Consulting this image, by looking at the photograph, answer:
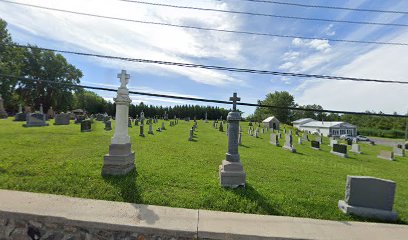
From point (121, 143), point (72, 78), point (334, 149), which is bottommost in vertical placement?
point (334, 149)

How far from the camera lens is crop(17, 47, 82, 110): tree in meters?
50.2

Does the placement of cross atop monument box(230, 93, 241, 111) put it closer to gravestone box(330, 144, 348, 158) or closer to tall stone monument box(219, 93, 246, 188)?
tall stone monument box(219, 93, 246, 188)

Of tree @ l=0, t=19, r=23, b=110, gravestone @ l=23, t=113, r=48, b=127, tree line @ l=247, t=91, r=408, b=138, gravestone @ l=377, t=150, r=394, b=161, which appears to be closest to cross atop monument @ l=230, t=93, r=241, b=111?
gravestone @ l=377, t=150, r=394, b=161

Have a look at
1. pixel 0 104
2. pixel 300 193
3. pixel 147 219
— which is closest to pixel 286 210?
pixel 300 193

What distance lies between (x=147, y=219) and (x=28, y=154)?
578 cm

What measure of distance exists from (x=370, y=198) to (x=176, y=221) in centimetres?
417

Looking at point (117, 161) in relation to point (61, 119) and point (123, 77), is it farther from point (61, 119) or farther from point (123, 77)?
point (61, 119)

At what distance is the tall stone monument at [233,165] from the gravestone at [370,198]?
233 centimetres

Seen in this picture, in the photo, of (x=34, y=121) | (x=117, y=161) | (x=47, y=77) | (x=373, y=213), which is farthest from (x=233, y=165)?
(x=47, y=77)

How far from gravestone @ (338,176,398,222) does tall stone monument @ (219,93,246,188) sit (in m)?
2.33

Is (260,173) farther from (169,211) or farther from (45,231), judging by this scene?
(45,231)

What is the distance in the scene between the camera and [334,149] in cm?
1742

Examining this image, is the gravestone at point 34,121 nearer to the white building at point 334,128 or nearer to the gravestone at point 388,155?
the gravestone at point 388,155

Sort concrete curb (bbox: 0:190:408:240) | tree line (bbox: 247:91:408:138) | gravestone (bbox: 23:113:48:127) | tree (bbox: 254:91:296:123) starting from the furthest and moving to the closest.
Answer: tree (bbox: 254:91:296:123) < tree line (bbox: 247:91:408:138) < gravestone (bbox: 23:113:48:127) < concrete curb (bbox: 0:190:408:240)
